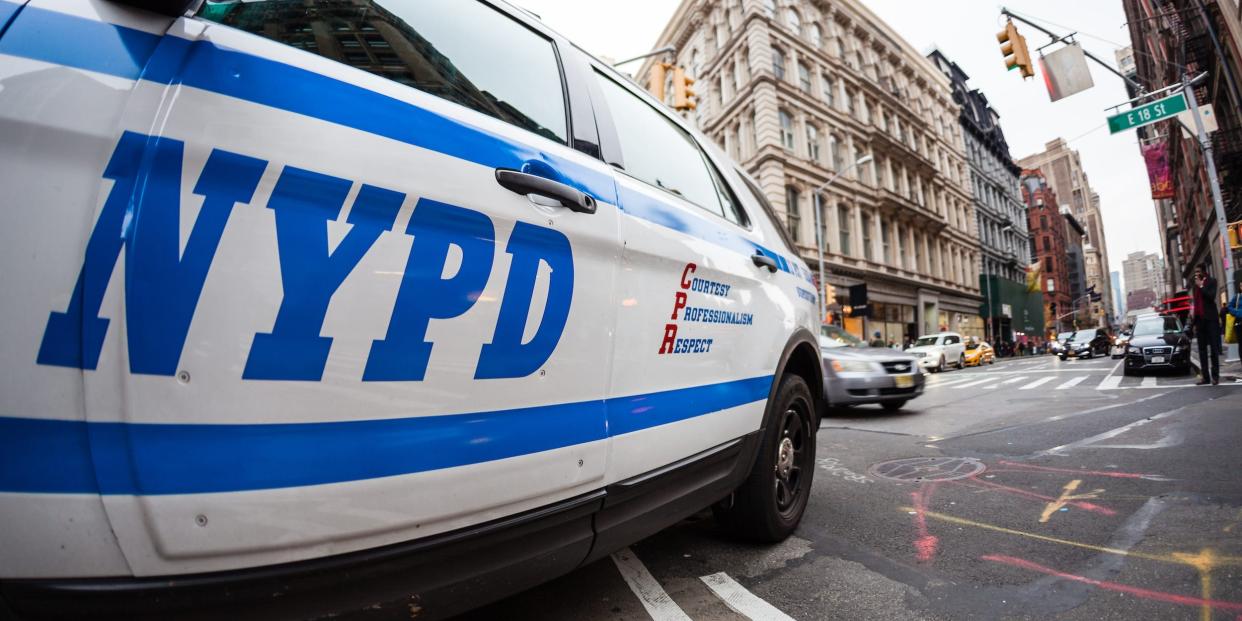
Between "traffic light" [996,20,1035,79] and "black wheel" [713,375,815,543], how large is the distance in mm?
10857

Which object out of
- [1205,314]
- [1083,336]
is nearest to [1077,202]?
[1083,336]

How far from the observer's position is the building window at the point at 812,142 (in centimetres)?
2508

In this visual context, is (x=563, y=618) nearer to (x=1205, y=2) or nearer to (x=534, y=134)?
(x=534, y=134)

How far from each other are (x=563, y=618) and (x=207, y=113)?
1813mm

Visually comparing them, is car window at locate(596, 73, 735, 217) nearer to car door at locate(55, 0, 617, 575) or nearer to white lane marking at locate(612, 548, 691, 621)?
car door at locate(55, 0, 617, 575)

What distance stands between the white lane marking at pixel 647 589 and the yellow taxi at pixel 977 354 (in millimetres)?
26241

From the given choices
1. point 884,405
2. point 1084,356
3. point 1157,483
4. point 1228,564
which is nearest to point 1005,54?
point 884,405

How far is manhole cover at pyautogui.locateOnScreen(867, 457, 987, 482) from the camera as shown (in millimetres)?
3811

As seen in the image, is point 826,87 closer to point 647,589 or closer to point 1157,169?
point 1157,169

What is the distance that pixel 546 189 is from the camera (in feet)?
4.54

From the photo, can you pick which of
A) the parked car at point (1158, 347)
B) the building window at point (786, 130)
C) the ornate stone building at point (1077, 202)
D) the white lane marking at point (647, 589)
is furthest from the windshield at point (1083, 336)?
the ornate stone building at point (1077, 202)

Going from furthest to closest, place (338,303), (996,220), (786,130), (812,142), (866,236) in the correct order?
(996,220), (866,236), (812,142), (786,130), (338,303)

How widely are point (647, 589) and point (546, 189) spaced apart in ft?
5.42

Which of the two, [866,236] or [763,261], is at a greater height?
[866,236]
